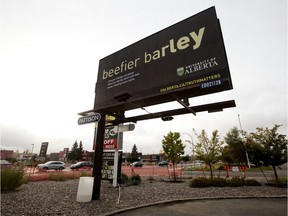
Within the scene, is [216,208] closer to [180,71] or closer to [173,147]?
[180,71]

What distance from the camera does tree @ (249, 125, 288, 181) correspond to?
12.8m

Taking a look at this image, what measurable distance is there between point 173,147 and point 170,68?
11.5 m

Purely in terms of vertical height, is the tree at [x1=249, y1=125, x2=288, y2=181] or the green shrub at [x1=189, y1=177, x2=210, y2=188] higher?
the tree at [x1=249, y1=125, x2=288, y2=181]

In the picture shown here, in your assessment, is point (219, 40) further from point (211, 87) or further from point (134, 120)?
point (134, 120)

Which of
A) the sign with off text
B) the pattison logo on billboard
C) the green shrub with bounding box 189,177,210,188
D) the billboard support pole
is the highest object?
the pattison logo on billboard

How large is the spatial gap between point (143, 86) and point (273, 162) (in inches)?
476

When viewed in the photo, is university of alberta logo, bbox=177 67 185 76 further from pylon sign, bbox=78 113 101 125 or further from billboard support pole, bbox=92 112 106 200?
billboard support pole, bbox=92 112 106 200

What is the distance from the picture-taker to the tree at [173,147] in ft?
53.9

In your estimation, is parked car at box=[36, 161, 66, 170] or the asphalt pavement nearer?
the asphalt pavement

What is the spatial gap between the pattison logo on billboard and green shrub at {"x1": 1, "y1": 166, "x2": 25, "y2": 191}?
289 inches

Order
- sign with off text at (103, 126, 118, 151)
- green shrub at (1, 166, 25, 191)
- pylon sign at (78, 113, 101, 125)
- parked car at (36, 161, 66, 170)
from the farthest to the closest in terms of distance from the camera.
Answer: parked car at (36, 161, 66, 170), sign with off text at (103, 126, 118, 151), green shrub at (1, 166, 25, 191), pylon sign at (78, 113, 101, 125)

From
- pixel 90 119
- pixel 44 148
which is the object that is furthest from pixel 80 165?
pixel 90 119

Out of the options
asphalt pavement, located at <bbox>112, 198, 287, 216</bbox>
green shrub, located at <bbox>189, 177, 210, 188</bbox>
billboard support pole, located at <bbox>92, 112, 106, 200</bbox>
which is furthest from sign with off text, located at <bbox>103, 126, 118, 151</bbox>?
green shrub, located at <bbox>189, 177, 210, 188</bbox>

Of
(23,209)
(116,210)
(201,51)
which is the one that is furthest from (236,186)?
(23,209)
